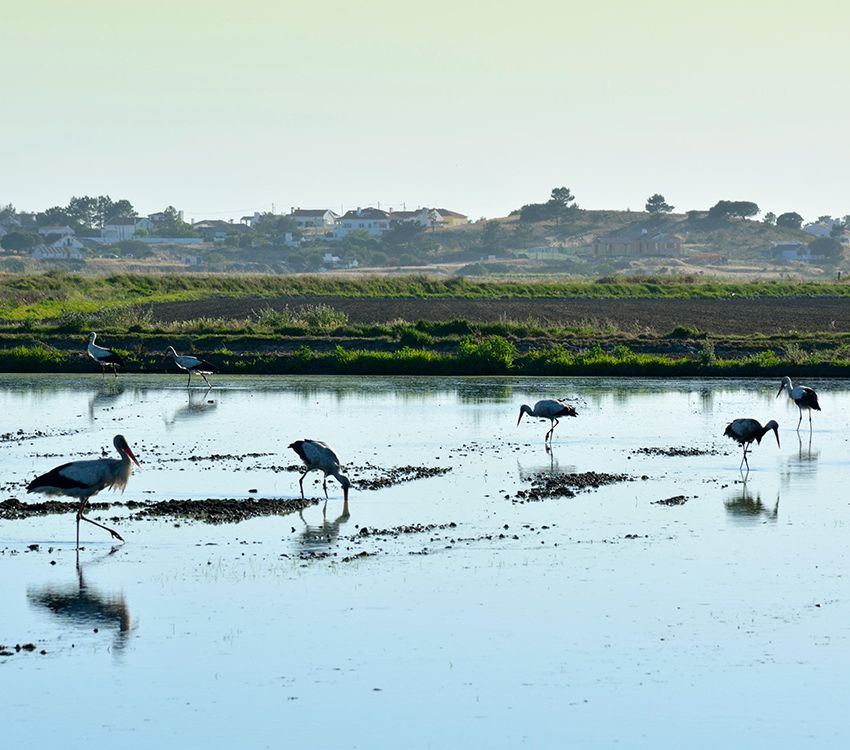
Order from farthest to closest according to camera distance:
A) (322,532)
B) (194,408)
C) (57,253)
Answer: (57,253) → (194,408) → (322,532)

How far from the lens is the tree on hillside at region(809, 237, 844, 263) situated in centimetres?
18025

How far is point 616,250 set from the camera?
172875mm

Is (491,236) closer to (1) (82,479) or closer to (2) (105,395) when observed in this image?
(2) (105,395)

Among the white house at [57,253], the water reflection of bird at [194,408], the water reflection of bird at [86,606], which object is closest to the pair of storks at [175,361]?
the water reflection of bird at [194,408]

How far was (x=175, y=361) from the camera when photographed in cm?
3556

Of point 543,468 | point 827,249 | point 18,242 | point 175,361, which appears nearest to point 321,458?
point 543,468

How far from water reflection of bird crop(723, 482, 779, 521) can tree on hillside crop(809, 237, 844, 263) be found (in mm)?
167869

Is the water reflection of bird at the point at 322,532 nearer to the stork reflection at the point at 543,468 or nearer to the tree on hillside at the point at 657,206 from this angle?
the stork reflection at the point at 543,468

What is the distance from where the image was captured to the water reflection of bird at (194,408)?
27.2 meters

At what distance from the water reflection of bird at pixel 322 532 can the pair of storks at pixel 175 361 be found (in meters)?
17.7

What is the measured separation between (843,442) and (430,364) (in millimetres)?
14622

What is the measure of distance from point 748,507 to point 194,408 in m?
14.4

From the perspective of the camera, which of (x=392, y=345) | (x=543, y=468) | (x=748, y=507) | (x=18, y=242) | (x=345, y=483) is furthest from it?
(x=18, y=242)

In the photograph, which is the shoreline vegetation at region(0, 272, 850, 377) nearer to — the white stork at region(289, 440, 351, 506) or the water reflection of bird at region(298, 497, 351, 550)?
the white stork at region(289, 440, 351, 506)
